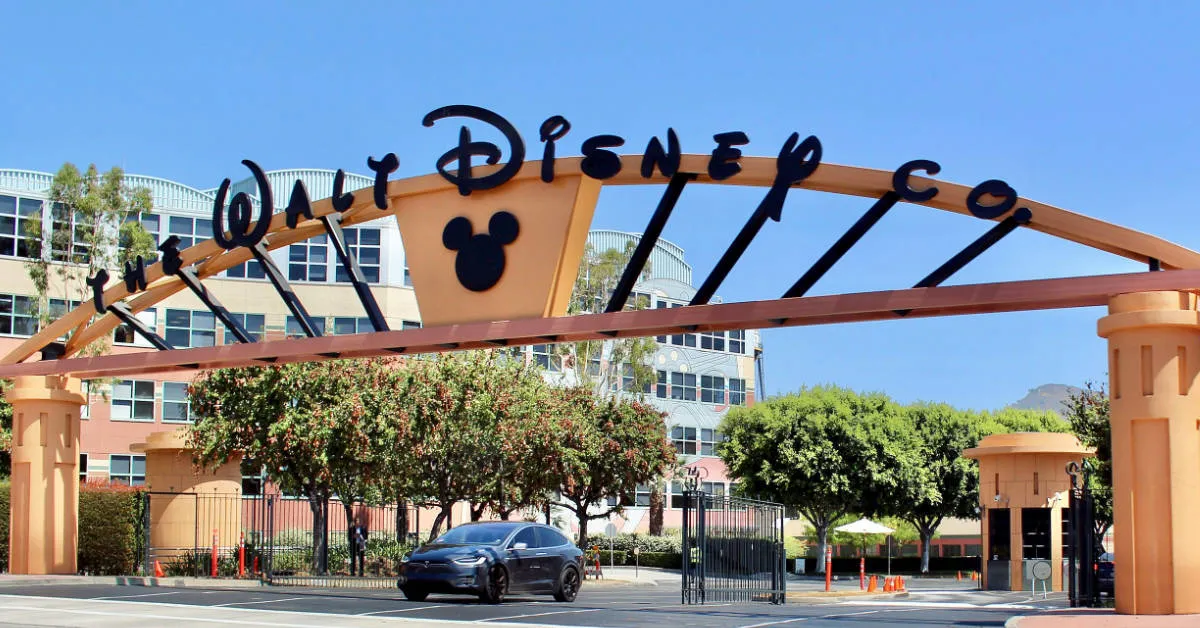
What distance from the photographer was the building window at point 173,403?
55.7 meters

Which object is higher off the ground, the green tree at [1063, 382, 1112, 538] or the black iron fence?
the green tree at [1063, 382, 1112, 538]

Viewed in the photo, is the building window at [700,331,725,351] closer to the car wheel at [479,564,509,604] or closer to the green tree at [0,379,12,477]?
the green tree at [0,379,12,477]

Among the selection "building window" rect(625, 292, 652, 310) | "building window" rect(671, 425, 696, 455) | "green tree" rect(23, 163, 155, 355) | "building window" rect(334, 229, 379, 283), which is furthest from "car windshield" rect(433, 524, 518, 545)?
"building window" rect(671, 425, 696, 455)

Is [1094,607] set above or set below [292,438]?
below

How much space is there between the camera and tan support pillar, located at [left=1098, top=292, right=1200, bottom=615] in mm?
16547

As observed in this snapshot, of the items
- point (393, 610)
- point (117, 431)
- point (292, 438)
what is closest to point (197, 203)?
point (117, 431)

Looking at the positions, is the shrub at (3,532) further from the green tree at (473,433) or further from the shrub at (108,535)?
the green tree at (473,433)

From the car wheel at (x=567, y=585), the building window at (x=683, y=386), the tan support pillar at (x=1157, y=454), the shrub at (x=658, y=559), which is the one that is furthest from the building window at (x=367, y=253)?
the tan support pillar at (x=1157, y=454)

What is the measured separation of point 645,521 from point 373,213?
5132 centimetres

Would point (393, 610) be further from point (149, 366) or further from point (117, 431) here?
point (117, 431)

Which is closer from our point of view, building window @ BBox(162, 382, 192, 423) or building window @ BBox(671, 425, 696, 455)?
building window @ BBox(162, 382, 192, 423)

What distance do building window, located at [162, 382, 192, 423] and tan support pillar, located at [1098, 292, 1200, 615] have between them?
44989 millimetres

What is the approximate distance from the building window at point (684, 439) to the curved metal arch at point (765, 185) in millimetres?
50285

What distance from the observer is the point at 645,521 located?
71.6 meters
